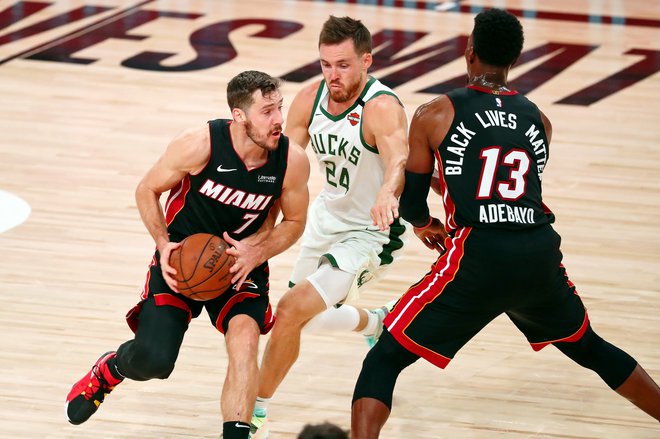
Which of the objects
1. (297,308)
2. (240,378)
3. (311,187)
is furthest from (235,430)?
(311,187)

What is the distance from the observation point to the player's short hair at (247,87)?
466cm

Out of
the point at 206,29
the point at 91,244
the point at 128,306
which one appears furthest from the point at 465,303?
the point at 206,29

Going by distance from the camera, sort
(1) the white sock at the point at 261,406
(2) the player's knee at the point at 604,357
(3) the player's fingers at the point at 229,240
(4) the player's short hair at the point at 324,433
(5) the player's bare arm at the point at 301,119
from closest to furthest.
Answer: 1. (4) the player's short hair at the point at 324,433
2. (2) the player's knee at the point at 604,357
3. (3) the player's fingers at the point at 229,240
4. (1) the white sock at the point at 261,406
5. (5) the player's bare arm at the point at 301,119

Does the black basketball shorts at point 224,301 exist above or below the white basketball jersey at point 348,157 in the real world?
below

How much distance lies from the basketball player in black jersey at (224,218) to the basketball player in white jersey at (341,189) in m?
0.22

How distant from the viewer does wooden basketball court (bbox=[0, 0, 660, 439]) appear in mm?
5242

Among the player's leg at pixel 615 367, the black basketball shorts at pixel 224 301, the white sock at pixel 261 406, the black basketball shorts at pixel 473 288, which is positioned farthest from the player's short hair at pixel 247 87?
the player's leg at pixel 615 367

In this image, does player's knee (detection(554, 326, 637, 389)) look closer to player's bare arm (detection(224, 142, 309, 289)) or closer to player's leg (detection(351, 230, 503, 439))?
player's leg (detection(351, 230, 503, 439))

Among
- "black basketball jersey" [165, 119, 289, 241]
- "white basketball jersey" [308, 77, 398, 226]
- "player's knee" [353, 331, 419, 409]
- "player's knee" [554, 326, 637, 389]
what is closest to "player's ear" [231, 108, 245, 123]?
"black basketball jersey" [165, 119, 289, 241]

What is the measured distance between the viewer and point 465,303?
13.9 ft

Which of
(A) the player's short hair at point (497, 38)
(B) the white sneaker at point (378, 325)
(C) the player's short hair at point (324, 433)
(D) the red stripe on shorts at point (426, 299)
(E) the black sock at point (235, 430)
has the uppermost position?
(A) the player's short hair at point (497, 38)

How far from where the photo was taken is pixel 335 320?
5410mm

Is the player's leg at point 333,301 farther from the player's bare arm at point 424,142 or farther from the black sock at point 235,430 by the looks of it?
the black sock at point 235,430

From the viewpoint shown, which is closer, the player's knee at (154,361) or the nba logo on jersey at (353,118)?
the player's knee at (154,361)
